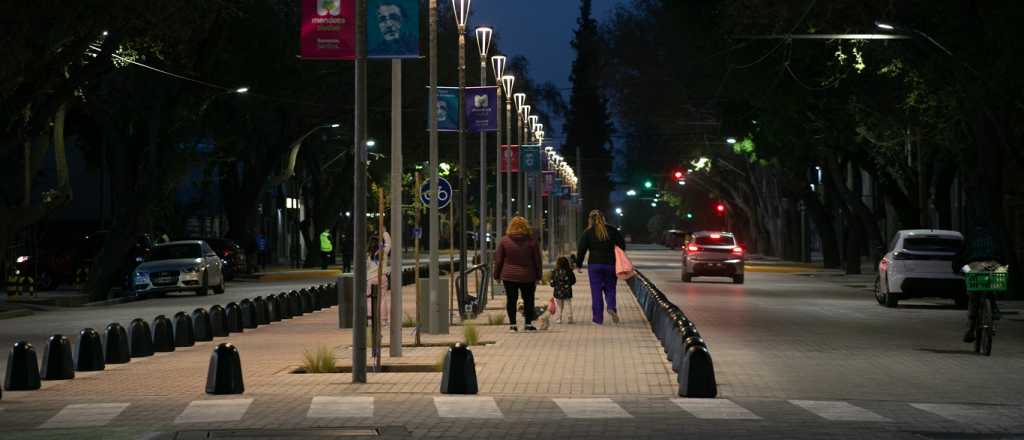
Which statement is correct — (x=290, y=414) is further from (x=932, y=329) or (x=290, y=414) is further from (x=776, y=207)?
(x=776, y=207)

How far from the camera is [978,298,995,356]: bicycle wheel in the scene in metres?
23.3

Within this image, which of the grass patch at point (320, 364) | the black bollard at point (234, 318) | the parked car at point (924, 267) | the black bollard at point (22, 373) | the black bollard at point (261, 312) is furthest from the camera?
the parked car at point (924, 267)

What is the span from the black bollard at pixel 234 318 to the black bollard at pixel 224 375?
11692 millimetres

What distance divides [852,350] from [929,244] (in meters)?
13.9

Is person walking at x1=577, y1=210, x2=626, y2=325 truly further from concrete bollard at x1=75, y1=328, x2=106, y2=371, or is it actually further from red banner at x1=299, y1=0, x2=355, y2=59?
red banner at x1=299, y1=0, x2=355, y2=59

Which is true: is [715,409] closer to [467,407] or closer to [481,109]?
[467,407]

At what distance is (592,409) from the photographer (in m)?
15.8

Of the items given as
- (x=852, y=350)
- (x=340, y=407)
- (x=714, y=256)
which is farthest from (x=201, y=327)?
(x=714, y=256)

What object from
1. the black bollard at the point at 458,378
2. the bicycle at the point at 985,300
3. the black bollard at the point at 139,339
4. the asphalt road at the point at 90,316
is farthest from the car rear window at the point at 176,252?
the black bollard at the point at 458,378

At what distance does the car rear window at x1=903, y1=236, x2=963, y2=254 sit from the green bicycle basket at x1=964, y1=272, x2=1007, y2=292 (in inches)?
568

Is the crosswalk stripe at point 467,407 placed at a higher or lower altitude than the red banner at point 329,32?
lower

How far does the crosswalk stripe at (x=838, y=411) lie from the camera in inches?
592

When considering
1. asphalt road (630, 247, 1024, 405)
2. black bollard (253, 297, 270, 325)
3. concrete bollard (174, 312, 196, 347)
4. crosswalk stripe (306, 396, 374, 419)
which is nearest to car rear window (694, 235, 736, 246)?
asphalt road (630, 247, 1024, 405)

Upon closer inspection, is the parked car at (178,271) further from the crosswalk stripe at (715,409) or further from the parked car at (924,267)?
the crosswalk stripe at (715,409)
